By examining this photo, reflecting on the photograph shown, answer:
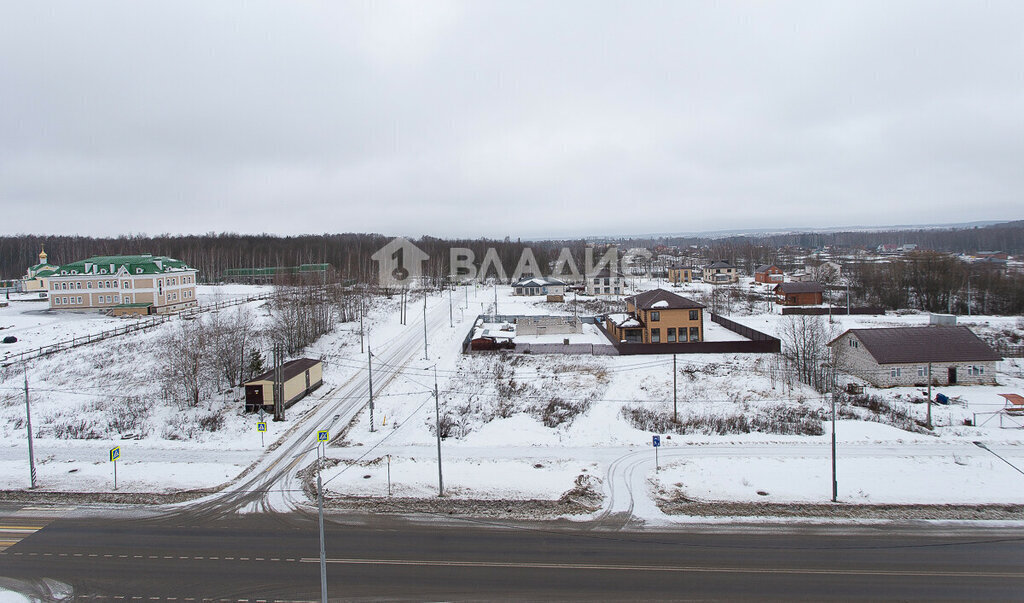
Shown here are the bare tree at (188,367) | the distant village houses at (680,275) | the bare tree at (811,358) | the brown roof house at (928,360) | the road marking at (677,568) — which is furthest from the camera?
the distant village houses at (680,275)

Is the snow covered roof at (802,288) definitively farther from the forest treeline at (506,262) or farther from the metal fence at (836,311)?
the forest treeline at (506,262)

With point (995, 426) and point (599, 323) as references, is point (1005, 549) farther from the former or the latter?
point (599, 323)

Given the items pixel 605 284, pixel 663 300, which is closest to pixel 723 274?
pixel 605 284

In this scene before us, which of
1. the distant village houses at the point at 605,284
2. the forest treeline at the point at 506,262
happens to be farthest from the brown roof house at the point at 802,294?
the distant village houses at the point at 605,284

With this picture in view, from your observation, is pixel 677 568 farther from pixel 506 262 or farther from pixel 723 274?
pixel 506 262

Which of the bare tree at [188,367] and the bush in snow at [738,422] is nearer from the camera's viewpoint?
the bush in snow at [738,422]

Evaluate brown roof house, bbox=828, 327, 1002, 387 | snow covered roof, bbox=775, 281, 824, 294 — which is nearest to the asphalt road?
brown roof house, bbox=828, 327, 1002, 387

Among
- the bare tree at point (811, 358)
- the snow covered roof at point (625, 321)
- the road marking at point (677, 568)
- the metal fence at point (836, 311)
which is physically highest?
the snow covered roof at point (625, 321)

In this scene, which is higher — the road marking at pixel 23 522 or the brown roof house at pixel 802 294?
the brown roof house at pixel 802 294
